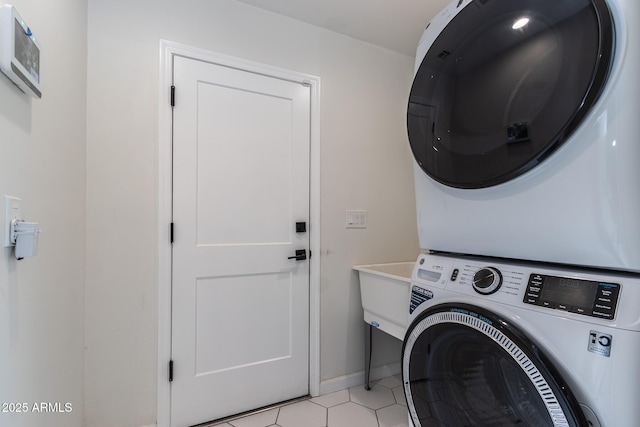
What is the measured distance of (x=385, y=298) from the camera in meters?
1.78

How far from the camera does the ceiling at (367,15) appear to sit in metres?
1.81

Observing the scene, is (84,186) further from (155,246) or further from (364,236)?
(364,236)

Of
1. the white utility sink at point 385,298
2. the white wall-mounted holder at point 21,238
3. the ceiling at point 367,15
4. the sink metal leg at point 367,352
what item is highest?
the ceiling at point 367,15

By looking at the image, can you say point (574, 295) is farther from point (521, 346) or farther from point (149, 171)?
point (149, 171)

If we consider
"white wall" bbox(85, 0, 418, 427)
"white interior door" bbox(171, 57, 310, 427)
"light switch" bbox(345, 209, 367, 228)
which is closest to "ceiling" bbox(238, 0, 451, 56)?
"white wall" bbox(85, 0, 418, 427)

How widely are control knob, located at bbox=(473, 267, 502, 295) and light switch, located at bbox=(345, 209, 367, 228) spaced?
49.2 inches

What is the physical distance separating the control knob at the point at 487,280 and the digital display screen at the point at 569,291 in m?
0.11

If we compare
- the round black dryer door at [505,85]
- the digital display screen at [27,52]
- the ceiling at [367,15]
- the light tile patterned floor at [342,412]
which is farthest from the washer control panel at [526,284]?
the ceiling at [367,15]

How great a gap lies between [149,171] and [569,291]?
1.73m

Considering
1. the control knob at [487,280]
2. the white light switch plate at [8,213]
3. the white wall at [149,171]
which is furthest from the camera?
the white wall at [149,171]

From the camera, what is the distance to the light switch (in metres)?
2.11

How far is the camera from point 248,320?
5.94 feet

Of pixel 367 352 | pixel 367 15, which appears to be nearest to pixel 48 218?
pixel 367 352

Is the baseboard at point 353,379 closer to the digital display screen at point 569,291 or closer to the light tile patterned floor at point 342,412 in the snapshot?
the light tile patterned floor at point 342,412
